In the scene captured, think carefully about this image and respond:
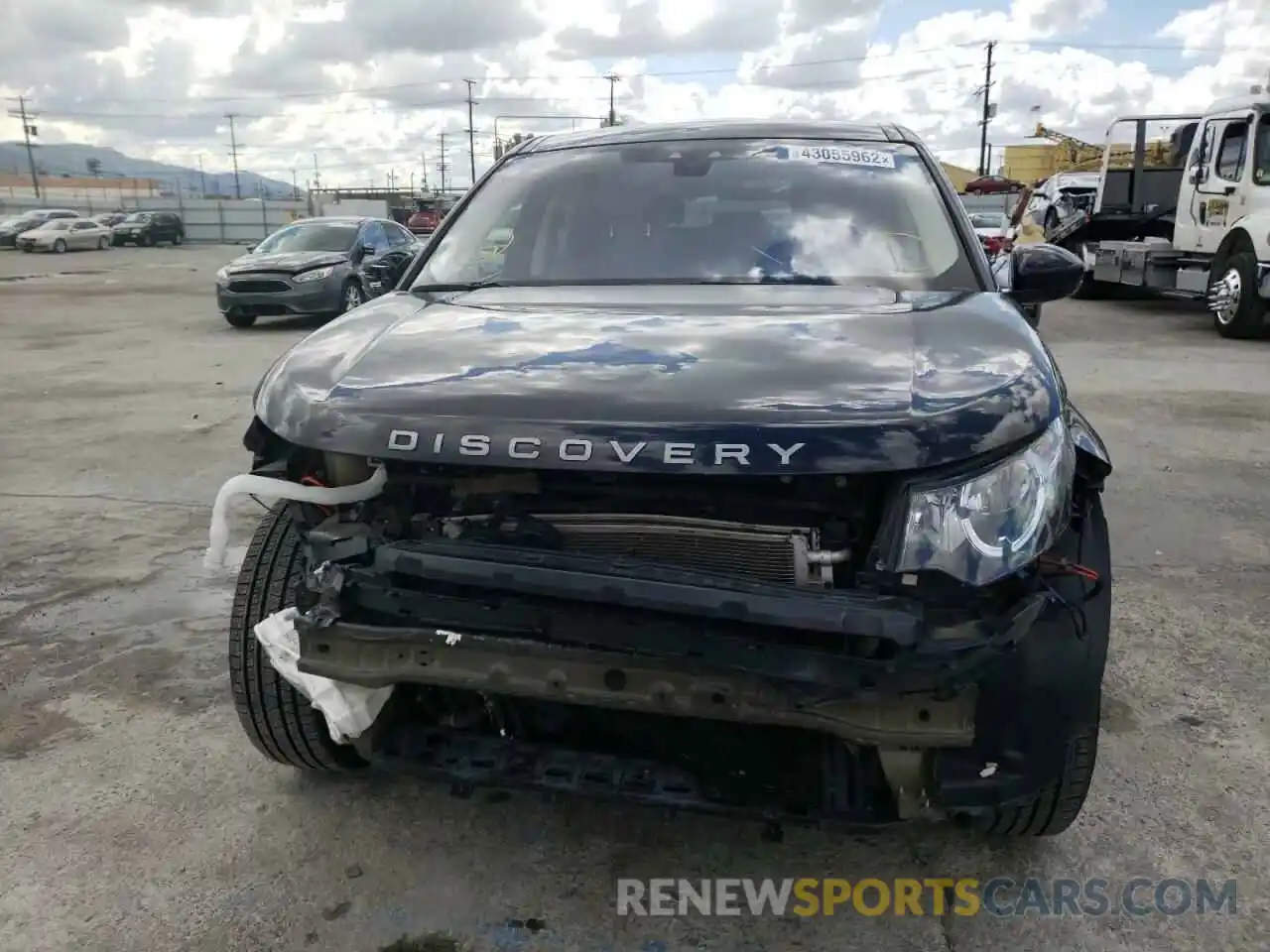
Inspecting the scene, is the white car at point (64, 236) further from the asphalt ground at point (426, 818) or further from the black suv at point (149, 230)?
the asphalt ground at point (426, 818)

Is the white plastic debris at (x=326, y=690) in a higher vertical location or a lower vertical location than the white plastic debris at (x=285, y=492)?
lower

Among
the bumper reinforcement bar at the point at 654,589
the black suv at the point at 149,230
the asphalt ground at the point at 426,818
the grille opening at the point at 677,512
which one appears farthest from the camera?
the black suv at the point at 149,230

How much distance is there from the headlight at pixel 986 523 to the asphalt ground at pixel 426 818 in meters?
0.93

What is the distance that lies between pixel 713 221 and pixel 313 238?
39.0ft

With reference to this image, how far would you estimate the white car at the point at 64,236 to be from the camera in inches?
1449

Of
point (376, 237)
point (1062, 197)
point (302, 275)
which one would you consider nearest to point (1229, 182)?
point (1062, 197)

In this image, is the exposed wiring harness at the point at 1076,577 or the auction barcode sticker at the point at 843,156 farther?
the auction barcode sticker at the point at 843,156

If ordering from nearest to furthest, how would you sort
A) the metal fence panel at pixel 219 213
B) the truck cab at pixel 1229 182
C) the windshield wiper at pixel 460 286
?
the windshield wiper at pixel 460 286
the truck cab at pixel 1229 182
the metal fence panel at pixel 219 213

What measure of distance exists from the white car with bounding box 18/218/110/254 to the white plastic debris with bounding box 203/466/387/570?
1600 inches

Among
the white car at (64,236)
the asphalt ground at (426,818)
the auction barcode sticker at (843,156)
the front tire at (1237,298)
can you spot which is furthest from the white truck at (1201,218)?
the white car at (64,236)

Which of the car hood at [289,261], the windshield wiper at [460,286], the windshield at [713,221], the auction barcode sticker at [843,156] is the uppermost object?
the auction barcode sticker at [843,156]

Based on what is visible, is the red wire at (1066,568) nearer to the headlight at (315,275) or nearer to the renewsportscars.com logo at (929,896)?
the renewsportscars.com logo at (929,896)

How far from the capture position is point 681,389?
1979 mm

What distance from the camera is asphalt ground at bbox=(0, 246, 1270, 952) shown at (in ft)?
7.41
